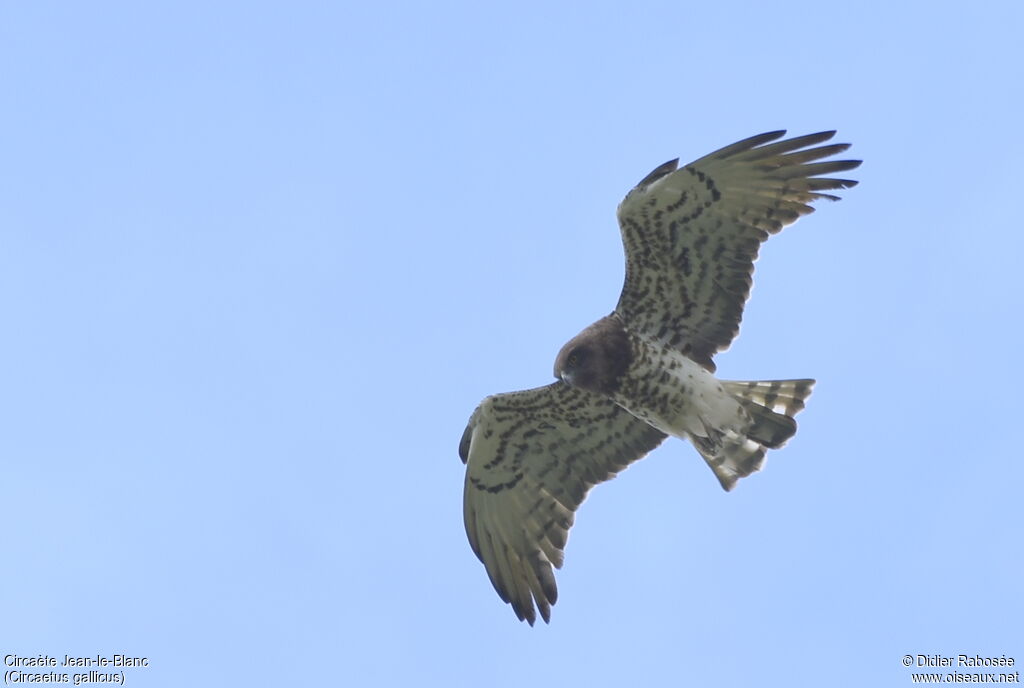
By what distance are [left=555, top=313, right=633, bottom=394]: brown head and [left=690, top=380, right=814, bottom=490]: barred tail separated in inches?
32.8

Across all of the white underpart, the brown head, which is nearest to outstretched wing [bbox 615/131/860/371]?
the white underpart

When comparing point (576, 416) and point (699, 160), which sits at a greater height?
point (699, 160)

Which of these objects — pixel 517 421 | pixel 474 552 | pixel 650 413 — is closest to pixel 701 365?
pixel 650 413

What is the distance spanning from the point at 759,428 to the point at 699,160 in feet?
7.28

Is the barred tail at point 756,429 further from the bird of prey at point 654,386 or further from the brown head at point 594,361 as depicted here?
the brown head at point 594,361

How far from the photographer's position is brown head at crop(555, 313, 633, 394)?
12.7 metres

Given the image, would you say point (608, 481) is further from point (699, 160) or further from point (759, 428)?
point (699, 160)

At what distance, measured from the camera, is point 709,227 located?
12586mm

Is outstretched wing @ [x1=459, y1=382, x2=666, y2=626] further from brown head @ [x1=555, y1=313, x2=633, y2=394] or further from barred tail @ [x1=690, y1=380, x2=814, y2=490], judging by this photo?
barred tail @ [x1=690, y1=380, x2=814, y2=490]

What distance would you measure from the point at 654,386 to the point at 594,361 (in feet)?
1.72

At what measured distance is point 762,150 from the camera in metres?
12.4

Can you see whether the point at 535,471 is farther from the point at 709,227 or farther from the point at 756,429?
the point at 709,227

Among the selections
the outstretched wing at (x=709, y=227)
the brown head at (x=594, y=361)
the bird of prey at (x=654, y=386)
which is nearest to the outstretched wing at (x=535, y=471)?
the bird of prey at (x=654, y=386)

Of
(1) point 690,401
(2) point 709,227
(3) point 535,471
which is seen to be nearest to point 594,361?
(1) point 690,401
